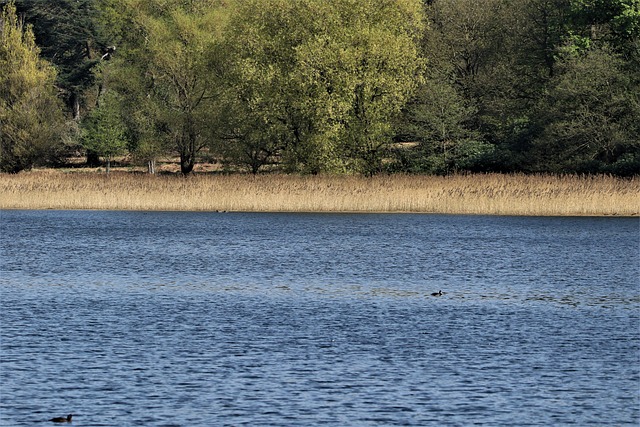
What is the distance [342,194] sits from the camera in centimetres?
5541

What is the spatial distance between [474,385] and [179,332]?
21.7 feet

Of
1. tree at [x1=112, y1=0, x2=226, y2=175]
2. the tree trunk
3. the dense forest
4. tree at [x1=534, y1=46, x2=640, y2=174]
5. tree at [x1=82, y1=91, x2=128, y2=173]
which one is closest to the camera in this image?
tree at [x1=534, y1=46, x2=640, y2=174]

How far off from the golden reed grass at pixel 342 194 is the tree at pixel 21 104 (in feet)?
75.9

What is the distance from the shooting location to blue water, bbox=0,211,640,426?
14.6 metres

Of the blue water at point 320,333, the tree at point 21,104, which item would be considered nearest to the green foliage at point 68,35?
the tree at point 21,104

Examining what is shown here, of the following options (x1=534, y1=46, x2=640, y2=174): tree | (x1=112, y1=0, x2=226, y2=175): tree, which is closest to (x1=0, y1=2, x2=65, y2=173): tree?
(x1=112, y1=0, x2=226, y2=175): tree

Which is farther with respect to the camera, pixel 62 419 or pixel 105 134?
pixel 105 134

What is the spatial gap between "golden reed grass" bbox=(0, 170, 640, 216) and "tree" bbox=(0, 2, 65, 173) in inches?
911

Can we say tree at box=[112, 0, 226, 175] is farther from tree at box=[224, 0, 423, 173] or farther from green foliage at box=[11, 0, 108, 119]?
green foliage at box=[11, 0, 108, 119]

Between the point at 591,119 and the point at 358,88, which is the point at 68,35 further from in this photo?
the point at 591,119

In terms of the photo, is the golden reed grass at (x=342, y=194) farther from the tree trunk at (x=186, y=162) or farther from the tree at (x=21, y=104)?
the tree at (x=21, y=104)

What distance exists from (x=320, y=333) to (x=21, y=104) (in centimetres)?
6993

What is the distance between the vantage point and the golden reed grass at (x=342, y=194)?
5197 cm

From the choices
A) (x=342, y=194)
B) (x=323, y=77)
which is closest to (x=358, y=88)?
(x=323, y=77)
